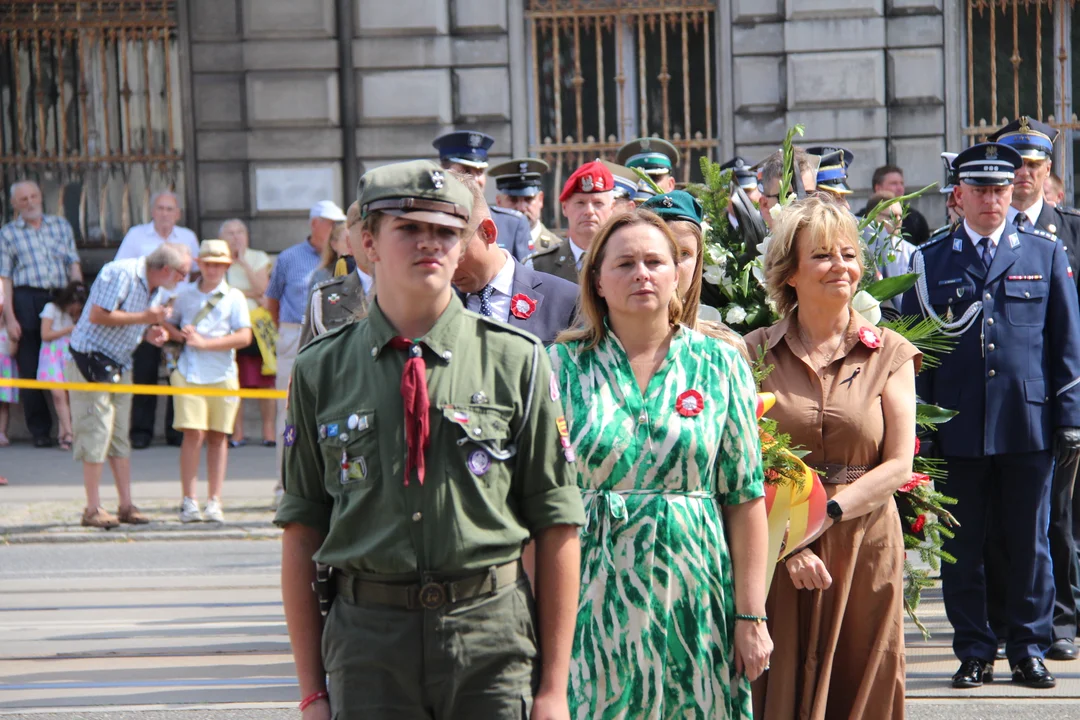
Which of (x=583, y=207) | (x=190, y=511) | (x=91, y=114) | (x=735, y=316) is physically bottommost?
(x=190, y=511)

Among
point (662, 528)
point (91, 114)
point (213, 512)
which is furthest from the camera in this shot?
point (91, 114)

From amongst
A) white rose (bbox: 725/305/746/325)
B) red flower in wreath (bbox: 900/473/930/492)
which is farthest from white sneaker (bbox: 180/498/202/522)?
red flower in wreath (bbox: 900/473/930/492)

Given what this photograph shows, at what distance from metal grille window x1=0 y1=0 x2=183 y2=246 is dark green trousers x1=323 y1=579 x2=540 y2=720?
12.5m

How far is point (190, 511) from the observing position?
10820 mm

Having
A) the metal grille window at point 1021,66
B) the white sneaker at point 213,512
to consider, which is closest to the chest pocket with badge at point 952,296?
the white sneaker at point 213,512

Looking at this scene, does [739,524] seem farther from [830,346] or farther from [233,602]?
[233,602]

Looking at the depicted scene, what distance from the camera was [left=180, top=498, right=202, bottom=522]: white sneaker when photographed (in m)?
10.8

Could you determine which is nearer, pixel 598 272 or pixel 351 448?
pixel 351 448

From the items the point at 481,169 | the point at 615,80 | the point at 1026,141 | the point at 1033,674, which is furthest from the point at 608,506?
the point at 615,80

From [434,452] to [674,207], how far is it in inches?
74.7

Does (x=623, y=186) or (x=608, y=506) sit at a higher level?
(x=623, y=186)

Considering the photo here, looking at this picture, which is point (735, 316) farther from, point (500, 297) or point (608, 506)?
point (608, 506)

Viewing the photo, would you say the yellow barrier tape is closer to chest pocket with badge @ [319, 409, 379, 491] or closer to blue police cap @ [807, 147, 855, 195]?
blue police cap @ [807, 147, 855, 195]

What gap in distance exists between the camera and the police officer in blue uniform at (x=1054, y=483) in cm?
680
